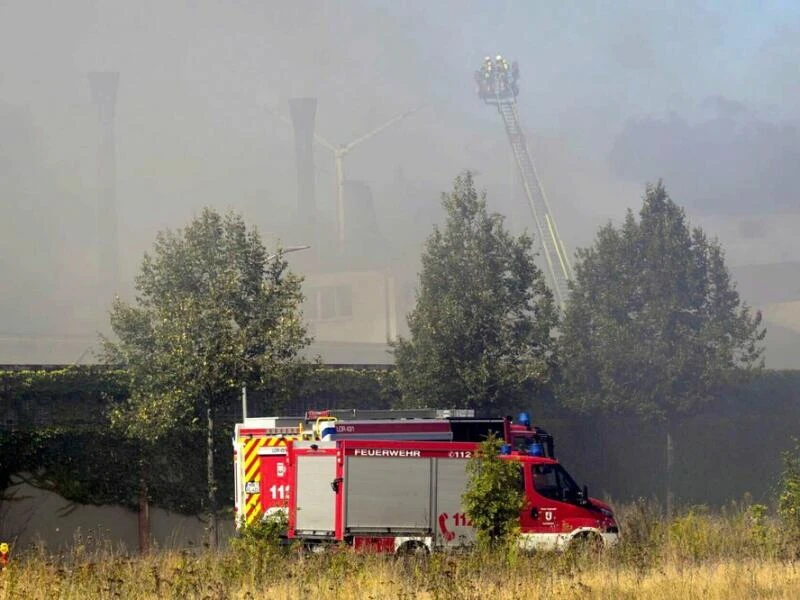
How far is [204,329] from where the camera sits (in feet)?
77.4

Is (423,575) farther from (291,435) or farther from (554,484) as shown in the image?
(291,435)

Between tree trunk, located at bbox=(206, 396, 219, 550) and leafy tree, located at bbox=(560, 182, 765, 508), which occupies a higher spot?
leafy tree, located at bbox=(560, 182, 765, 508)

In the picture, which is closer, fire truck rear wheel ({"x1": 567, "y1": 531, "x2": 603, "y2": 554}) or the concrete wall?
fire truck rear wheel ({"x1": 567, "y1": 531, "x2": 603, "y2": 554})

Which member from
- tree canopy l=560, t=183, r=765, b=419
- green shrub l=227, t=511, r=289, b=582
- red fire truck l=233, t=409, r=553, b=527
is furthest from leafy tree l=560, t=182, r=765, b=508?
green shrub l=227, t=511, r=289, b=582

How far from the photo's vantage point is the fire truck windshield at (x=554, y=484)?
Result: 2019 cm

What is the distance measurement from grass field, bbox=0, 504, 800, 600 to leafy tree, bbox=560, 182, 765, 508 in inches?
658

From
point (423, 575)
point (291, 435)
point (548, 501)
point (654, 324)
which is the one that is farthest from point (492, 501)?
point (654, 324)

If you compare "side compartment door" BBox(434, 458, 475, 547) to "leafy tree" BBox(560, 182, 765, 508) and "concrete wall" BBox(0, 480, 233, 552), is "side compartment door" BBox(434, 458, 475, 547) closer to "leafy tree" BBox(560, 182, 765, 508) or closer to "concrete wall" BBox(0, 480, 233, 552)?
"concrete wall" BBox(0, 480, 233, 552)

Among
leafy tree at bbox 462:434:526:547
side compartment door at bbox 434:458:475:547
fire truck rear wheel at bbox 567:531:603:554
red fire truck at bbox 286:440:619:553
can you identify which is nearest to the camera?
leafy tree at bbox 462:434:526:547

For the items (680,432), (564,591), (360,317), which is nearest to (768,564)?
(564,591)

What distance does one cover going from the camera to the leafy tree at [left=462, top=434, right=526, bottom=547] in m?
15.8

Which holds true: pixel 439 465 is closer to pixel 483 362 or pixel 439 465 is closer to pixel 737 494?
pixel 483 362

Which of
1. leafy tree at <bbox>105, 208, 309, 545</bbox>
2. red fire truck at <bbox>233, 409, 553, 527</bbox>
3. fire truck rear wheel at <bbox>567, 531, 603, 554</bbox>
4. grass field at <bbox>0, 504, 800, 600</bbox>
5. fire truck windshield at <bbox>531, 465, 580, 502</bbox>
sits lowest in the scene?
fire truck rear wheel at <bbox>567, 531, 603, 554</bbox>

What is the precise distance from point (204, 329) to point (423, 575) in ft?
36.5
